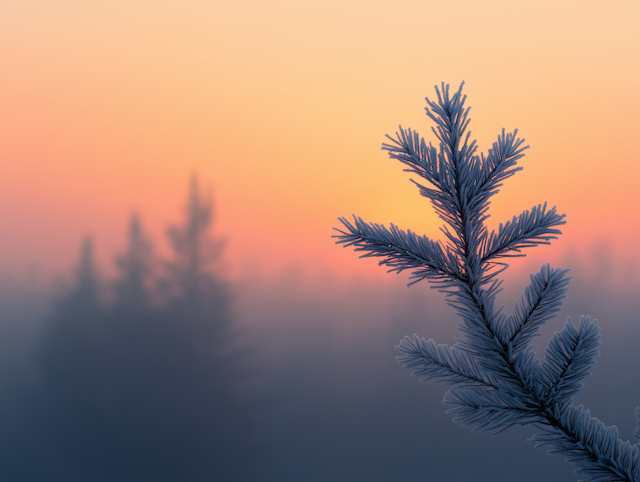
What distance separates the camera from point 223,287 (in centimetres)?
1197

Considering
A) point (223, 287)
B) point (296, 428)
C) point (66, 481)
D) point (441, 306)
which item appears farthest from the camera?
point (441, 306)

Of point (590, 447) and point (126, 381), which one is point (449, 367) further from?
point (126, 381)

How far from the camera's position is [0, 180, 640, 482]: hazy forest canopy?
11.1 meters

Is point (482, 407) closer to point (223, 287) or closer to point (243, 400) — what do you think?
point (223, 287)

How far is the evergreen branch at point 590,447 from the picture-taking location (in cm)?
63

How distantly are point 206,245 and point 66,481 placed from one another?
8.56m

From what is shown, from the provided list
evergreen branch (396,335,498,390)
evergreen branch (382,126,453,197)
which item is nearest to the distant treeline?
evergreen branch (396,335,498,390)

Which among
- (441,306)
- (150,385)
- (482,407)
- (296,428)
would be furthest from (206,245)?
(482,407)

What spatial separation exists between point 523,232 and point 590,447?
1.39ft

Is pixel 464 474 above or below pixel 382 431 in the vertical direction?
below

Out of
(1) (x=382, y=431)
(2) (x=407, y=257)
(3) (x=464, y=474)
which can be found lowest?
(3) (x=464, y=474)

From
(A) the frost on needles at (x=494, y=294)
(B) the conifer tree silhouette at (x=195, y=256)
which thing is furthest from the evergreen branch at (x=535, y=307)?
(B) the conifer tree silhouette at (x=195, y=256)

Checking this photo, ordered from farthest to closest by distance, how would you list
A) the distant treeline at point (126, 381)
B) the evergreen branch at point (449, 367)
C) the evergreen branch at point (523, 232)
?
the distant treeline at point (126, 381), the evergreen branch at point (449, 367), the evergreen branch at point (523, 232)

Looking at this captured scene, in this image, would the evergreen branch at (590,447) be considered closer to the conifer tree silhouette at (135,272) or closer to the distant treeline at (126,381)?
the distant treeline at (126,381)
